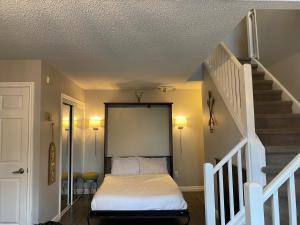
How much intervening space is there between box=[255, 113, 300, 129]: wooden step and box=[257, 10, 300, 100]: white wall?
0.74 metres

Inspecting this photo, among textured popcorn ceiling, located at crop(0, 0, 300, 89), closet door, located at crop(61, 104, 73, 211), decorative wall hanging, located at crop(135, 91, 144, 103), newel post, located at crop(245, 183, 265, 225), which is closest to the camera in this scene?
newel post, located at crop(245, 183, 265, 225)

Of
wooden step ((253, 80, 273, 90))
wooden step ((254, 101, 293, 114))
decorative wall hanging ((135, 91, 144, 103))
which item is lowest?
wooden step ((254, 101, 293, 114))

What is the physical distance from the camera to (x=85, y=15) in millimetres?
2359

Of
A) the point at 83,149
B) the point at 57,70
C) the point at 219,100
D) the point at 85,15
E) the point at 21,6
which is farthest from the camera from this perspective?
the point at 83,149

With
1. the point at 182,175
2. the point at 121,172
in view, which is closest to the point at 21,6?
the point at 121,172

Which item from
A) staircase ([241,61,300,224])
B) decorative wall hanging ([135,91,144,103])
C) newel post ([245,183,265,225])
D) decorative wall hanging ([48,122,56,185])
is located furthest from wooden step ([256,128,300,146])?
decorative wall hanging ([135,91,144,103])

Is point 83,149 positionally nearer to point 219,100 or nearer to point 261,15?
point 219,100

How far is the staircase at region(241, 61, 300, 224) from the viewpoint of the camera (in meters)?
2.66

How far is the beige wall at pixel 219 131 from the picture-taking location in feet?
11.3

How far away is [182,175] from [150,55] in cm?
375

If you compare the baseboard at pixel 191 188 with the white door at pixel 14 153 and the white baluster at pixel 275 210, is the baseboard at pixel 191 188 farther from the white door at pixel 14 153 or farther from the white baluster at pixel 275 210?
the white baluster at pixel 275 210

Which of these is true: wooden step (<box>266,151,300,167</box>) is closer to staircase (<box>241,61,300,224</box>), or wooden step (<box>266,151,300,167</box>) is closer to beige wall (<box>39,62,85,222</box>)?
staircase (<box>241,61,300,224</box>)

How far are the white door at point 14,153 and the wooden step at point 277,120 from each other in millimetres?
3346

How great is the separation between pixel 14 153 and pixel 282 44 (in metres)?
4.85
